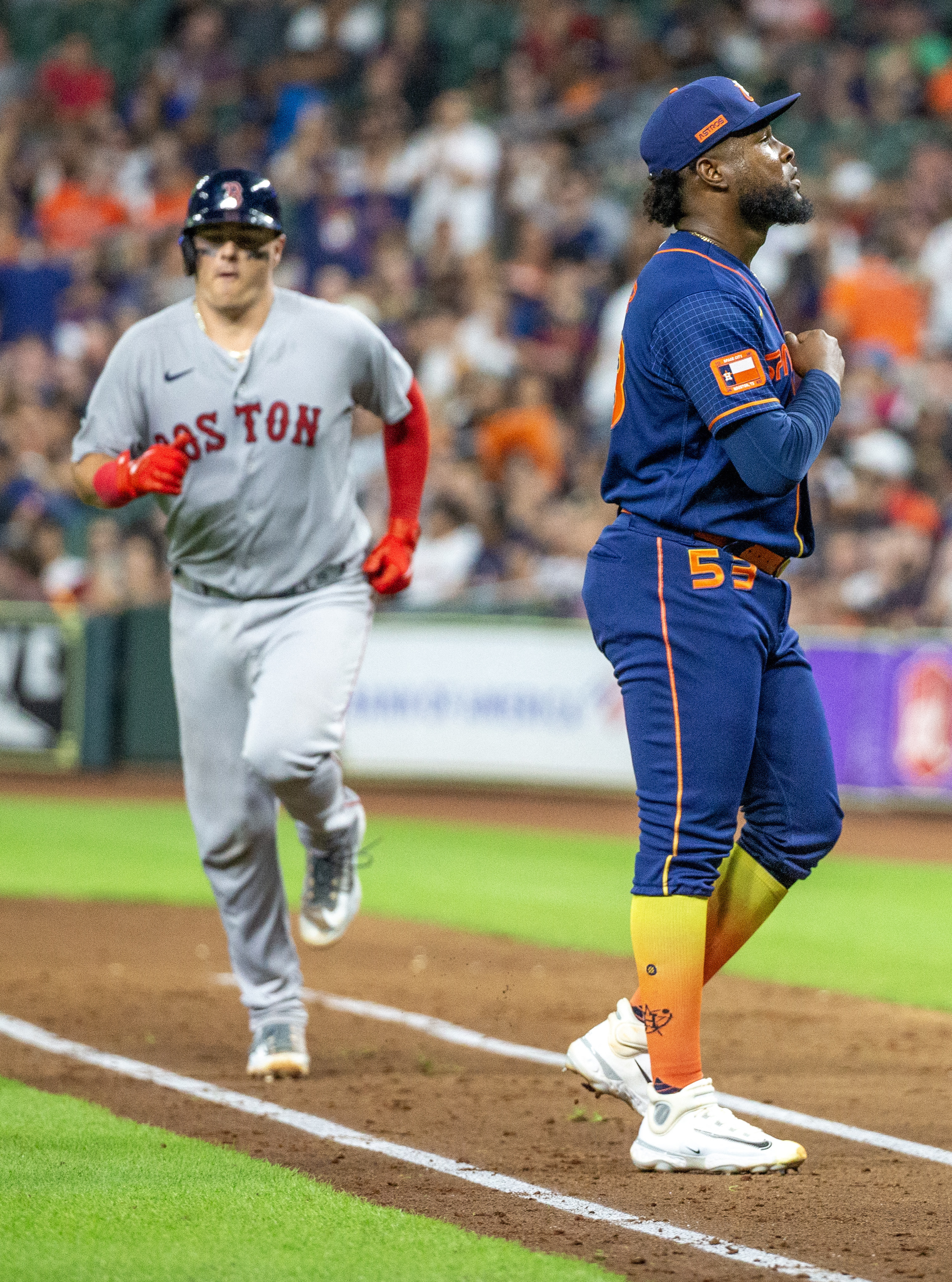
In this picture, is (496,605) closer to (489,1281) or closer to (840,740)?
(840,740)

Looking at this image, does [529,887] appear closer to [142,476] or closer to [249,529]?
[249,529]

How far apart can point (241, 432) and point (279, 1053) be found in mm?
1756

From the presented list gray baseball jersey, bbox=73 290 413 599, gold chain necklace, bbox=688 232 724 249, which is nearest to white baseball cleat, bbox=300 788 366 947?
gray baseball jersey, bbox=73 290 413 599

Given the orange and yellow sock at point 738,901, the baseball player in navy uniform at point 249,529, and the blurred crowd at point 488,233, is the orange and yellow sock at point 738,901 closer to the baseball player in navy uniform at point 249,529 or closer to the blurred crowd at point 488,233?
the baseball player in navy uniform at point 249,529

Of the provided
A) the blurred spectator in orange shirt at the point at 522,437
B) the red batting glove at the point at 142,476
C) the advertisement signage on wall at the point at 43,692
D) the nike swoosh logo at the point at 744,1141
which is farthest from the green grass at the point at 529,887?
the blurred spectator in orange shirt at the point at 522,437

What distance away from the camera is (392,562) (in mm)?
5578

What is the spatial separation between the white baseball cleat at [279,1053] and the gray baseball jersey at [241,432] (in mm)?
1243

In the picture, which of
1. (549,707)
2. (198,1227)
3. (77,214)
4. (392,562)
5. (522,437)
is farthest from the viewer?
(77,214)

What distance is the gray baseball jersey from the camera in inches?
209

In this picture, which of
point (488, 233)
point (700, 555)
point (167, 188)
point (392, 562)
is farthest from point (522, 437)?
point (700, 555)

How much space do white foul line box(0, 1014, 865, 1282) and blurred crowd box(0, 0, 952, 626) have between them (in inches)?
326

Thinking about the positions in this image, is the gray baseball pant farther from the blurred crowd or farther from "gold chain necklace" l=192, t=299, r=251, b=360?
the blurred crowd

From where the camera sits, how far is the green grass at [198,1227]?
3277mm

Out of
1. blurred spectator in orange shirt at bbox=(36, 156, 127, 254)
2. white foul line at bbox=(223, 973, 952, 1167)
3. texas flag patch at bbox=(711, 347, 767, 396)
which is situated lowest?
white foul line at bbox=(223, 973, 952, 1167)
